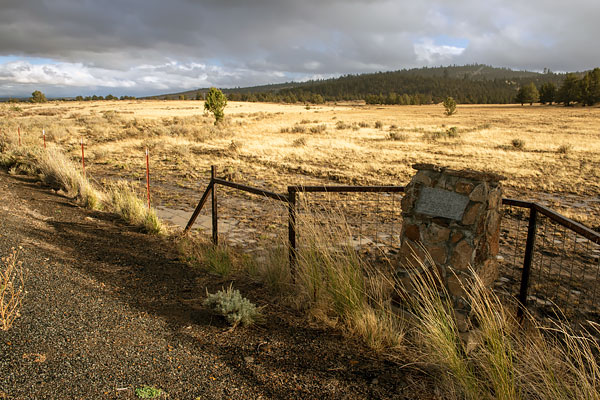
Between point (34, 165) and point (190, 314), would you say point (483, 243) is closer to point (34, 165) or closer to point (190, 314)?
point (190, 314)

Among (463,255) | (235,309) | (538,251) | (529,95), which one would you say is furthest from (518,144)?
(529,95)

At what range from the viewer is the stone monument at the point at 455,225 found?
349 cm

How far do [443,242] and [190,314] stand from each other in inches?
94.3

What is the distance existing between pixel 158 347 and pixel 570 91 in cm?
9357

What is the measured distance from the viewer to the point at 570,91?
78625 millimetres

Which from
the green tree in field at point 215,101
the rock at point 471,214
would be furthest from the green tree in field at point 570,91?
the rock at point 471,214

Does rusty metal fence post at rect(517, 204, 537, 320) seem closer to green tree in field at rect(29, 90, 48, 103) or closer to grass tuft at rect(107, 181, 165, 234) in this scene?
grass tuft at rect(107, 181, 165, 234)

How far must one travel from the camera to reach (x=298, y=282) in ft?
14.8

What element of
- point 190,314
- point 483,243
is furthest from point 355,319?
point 190,314

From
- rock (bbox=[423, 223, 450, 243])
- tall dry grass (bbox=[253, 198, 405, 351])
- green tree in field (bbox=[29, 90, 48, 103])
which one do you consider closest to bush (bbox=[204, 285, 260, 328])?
tall dry grass (bbox=[253, 198, 405, 351])

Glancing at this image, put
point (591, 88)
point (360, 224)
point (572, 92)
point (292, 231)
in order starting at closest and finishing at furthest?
point (292, 231) < point (360, 224) < point (591, 88) < point (572, 92)

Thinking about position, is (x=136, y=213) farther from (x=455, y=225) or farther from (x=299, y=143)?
(x=299, y=143)

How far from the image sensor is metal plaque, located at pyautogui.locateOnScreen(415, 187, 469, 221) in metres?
3.54

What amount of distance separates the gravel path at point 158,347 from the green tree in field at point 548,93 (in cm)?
10124
